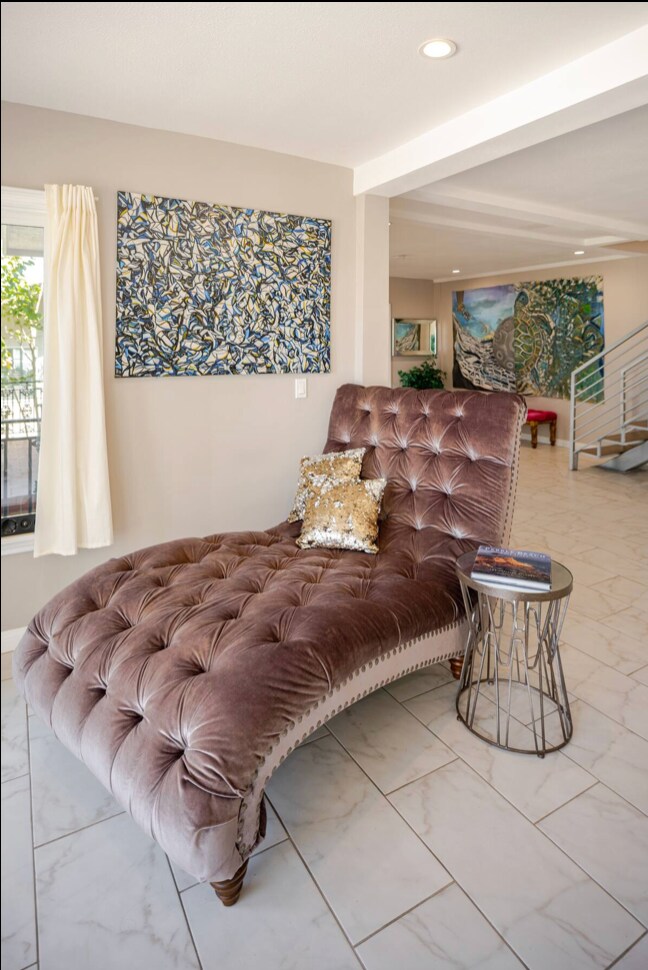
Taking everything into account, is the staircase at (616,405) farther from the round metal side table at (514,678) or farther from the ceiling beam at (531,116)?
the round metal side table at (514,678)

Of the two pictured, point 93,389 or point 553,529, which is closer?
point 93,389

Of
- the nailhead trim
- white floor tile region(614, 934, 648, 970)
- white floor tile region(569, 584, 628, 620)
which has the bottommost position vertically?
white floor tile region(614, 934, 648, 970)

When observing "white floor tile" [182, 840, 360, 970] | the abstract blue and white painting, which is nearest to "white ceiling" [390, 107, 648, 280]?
the abstract blue and white painting

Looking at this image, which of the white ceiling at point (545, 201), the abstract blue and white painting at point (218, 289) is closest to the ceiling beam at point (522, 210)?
the white ceiling at point (545, 201)

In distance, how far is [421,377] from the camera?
9.48 m

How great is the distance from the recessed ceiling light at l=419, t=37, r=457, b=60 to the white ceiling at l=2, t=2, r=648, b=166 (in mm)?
36

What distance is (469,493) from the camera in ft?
8.28

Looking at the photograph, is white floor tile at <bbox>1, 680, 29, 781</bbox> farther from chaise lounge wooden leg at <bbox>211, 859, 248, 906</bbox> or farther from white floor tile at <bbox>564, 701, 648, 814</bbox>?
white floor tile at <bbox>564, 701, 648, 814</bbox>

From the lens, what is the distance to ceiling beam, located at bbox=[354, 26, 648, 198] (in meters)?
2.05

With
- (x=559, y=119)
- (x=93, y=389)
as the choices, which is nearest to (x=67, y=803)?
(x=93, y=389)

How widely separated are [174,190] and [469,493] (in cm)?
192

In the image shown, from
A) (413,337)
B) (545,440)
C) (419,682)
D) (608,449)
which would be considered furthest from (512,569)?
(413,337)

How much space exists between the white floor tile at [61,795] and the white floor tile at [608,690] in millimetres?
1745

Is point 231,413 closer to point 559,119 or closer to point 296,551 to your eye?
point 296,551
